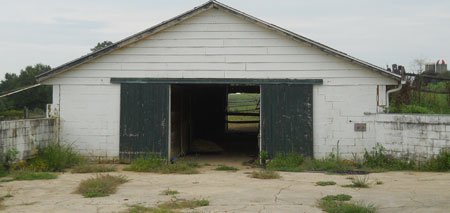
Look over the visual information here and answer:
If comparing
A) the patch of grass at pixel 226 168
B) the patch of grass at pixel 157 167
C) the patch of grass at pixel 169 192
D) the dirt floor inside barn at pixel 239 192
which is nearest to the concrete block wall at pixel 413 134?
the dirt floor inside barn at pixel 239 192

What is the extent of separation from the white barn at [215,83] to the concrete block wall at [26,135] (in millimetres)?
504

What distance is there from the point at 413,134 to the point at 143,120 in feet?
24.1

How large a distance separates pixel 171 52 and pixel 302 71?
12.3 ft

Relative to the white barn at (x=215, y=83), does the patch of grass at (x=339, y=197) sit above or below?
below

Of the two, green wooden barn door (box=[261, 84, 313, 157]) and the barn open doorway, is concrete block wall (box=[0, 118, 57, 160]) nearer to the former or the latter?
the barn open doorway

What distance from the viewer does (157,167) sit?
11266 mm

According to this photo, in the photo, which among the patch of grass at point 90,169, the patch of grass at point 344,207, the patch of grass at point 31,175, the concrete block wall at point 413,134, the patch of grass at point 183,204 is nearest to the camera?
the patch of grass at point 344,207

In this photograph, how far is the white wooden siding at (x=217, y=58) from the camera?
11.6 metres

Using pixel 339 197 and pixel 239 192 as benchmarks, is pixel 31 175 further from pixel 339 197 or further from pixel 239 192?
pixel 339 197

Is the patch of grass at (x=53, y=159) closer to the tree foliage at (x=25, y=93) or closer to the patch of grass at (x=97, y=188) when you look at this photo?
the patch of grass at (x=97, y=188)

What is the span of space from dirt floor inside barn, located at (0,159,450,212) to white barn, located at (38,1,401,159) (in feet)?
5.42

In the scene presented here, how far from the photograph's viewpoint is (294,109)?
38.7ft

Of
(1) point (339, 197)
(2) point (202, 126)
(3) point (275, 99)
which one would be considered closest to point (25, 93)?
(2) point (202, 126)

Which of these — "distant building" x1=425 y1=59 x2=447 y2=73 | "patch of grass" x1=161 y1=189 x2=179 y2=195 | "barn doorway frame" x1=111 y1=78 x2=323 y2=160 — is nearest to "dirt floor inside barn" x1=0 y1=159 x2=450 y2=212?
"patch of grass" x1=161 y1=189 x2=179 y2=195
